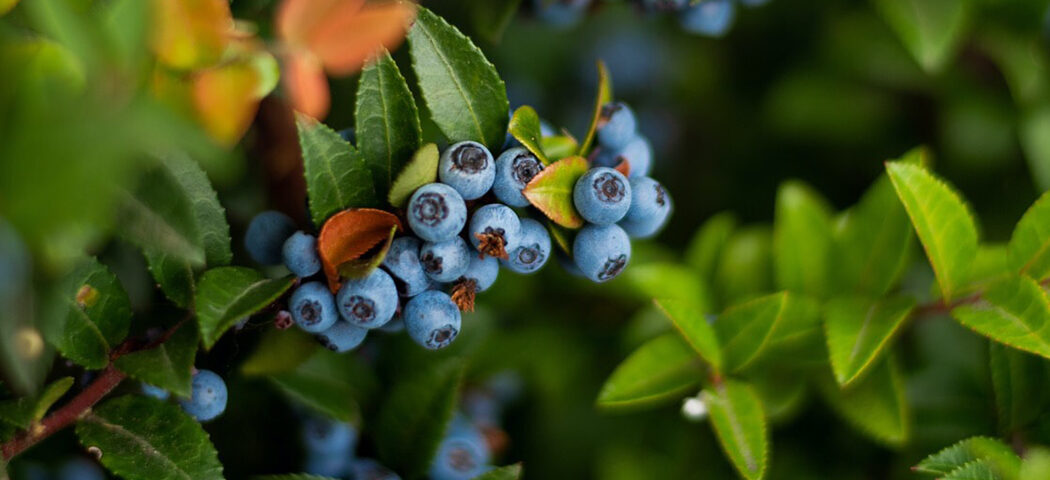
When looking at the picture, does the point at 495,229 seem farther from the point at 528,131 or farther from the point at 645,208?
the point at 645,208

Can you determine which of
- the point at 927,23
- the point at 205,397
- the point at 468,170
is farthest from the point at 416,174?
the point at 927,23

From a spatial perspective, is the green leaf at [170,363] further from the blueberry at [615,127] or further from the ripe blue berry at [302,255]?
the blueberry at [615,127]

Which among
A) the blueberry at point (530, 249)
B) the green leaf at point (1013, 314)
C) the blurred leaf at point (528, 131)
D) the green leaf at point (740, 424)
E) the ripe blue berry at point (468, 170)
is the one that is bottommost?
the green leaf at point (740, 424)

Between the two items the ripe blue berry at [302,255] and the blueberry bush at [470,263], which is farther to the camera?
the ripe blue berry at [302,255]

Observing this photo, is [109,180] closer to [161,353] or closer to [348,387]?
[161,353]

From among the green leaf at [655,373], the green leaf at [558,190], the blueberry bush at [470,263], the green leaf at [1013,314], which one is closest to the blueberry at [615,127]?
the blueberry bush at [470,263]

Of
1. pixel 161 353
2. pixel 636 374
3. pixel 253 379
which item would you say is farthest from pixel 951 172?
pixel 161 353
